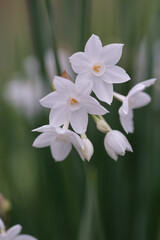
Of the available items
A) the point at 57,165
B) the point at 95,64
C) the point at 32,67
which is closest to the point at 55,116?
the point at 95,64

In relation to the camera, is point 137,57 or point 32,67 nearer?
point 137,57

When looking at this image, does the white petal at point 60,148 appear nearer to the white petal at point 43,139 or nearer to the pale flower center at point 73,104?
the white petal at point 43,139

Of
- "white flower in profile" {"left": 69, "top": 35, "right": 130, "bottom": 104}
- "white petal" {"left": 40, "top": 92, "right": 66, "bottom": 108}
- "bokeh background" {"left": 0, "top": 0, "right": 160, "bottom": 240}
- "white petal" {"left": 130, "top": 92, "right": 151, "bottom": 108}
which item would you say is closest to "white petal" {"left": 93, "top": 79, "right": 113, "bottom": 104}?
"white flower in profile" {"left": 69, "top": 35, "right": 130, "bottom": 104}

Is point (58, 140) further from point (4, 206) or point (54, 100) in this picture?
point (4, 206)

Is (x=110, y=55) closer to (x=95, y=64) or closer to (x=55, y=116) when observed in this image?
(x=95, y=64)

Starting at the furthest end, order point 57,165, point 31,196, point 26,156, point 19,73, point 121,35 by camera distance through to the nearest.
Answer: point 26,156 < point 19,73 < point 31,196 < point 121,35 < point 57,165

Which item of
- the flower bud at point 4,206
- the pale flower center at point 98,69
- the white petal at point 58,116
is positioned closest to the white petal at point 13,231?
the flower bud at point 4,206

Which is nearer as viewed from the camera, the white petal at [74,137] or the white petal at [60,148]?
the white petal at [74,137]
